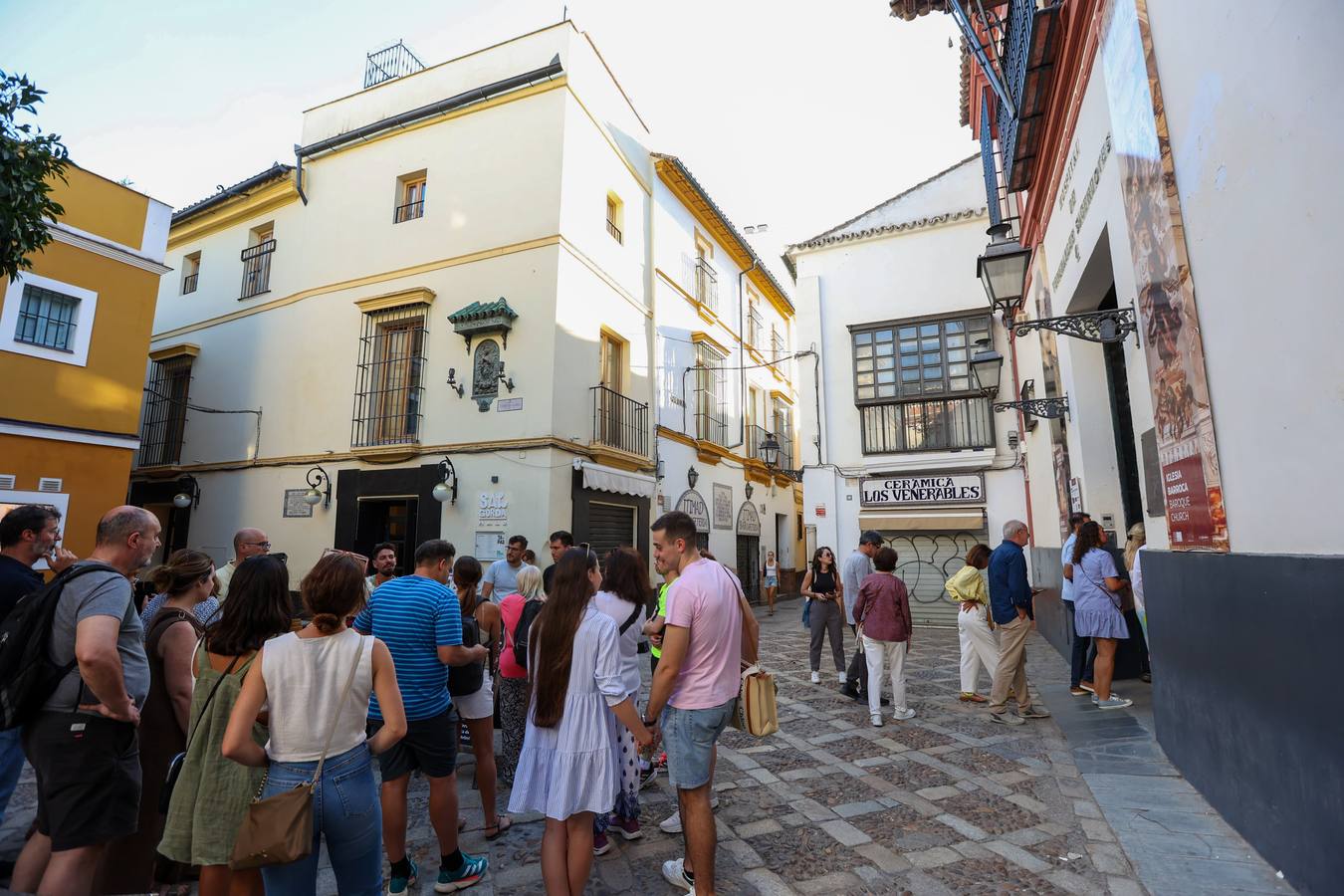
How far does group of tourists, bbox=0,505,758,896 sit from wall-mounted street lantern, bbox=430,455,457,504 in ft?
23.2

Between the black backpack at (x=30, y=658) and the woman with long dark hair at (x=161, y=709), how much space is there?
351 mm

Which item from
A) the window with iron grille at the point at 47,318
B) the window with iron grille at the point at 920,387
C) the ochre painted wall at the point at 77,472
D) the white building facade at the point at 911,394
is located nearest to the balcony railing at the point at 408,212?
the window with iron grille at the point at 47,318

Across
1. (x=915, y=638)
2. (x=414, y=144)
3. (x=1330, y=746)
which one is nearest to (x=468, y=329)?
(x=414, y=144)

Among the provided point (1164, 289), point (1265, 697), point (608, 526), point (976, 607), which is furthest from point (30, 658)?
point (608, 526)

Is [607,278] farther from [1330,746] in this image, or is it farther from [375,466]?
[1330,746]

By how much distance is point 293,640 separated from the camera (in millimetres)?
2350

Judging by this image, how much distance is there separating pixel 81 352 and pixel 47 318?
23.6 inches

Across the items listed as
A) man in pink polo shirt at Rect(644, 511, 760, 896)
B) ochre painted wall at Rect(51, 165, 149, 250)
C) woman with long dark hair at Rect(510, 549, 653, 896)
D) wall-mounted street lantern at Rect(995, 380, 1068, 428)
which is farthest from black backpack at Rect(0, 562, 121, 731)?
ochre painted wall at Rect(51, 165, 149, 250)

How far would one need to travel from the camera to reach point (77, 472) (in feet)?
32.6

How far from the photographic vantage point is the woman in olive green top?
2.43 metres

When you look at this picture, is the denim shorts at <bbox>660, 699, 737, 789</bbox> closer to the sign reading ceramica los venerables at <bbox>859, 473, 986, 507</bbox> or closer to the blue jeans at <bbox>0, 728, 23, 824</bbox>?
the blue jeans at <bbox>0, 728, 23, 824</bbox>

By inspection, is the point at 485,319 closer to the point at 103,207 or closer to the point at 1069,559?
the point at 103,207

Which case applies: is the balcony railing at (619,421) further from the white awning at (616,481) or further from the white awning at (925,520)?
the white awning at (925,520)

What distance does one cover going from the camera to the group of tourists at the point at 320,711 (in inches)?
92.8
